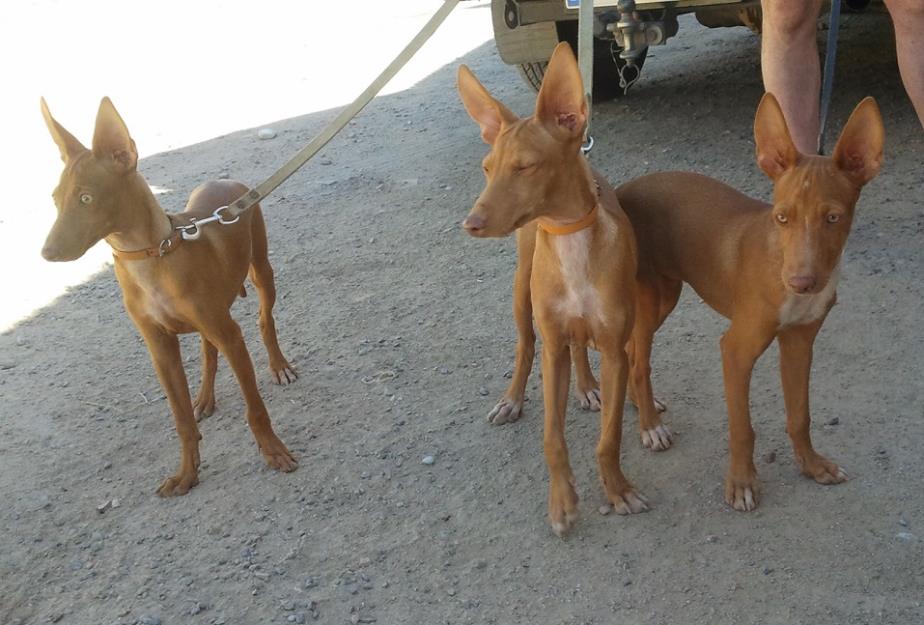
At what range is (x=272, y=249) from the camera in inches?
249

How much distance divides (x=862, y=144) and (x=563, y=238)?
912 mm

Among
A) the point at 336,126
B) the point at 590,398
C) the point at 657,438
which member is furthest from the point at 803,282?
the point at 336,126

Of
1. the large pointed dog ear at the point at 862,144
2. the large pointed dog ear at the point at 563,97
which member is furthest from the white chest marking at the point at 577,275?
the large pointed dog ear at the point at 862,144

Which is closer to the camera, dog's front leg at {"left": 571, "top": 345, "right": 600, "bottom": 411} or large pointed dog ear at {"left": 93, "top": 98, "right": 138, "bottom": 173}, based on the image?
large pointed dog ear at {"left": 93, "top": 98, "right": 138, "bottom": 173}

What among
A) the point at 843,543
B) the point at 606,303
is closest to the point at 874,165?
the point at 606,303

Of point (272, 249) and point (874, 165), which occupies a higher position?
point (874, 165)

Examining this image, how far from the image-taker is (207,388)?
451 centimetres

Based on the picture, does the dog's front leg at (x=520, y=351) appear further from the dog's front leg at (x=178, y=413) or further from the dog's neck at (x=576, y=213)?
the dog's front leg at (x=178, y=413)

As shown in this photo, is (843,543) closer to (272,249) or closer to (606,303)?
(606,303)

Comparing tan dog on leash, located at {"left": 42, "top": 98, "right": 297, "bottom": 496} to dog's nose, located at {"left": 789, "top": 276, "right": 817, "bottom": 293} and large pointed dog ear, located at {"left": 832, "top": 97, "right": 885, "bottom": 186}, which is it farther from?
large pointed dog ear, located at {"left": 832, "top": 97, "right": 885, "bottom": 186}

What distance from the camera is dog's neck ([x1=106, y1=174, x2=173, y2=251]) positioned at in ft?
11.7

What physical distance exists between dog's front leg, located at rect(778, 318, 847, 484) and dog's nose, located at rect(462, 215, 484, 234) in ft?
3.53

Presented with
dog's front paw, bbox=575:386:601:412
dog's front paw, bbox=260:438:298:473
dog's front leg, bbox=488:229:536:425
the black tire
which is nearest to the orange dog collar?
dog's front leg, bbox=488:229:536:425

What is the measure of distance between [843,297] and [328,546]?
8.51ft
